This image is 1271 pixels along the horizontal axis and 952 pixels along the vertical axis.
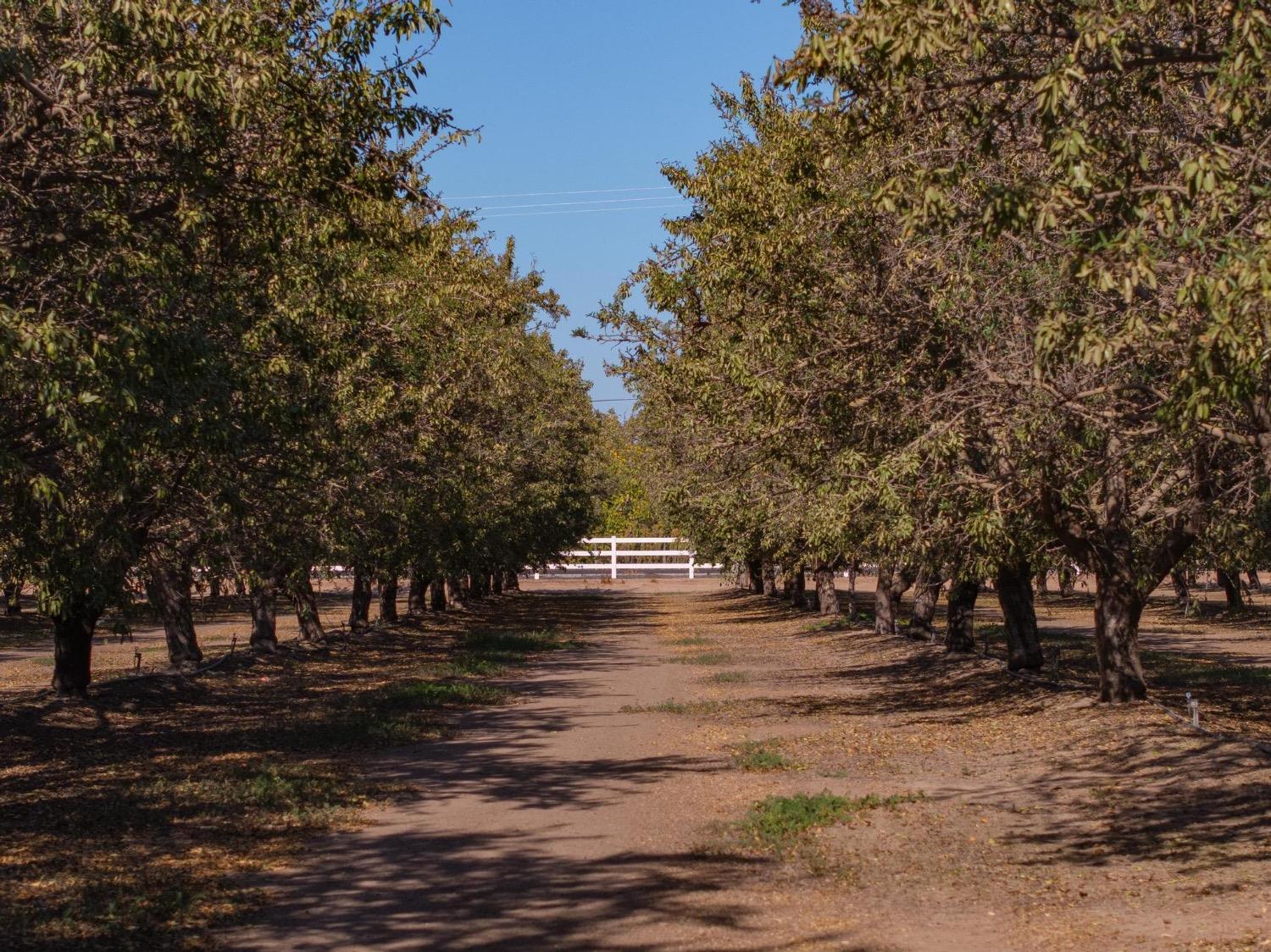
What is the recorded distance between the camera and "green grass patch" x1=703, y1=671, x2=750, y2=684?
2581cm

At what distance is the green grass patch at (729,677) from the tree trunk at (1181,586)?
7.64 m

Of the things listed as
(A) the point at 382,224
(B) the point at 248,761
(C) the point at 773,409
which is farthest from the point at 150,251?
(C) the point at 773,409

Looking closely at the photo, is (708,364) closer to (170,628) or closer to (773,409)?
(773,409)

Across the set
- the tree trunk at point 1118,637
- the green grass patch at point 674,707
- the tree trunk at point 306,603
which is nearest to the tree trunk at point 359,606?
the tree trunk at point 306,603

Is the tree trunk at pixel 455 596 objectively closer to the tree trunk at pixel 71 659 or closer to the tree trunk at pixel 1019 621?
the tree trunk at pixel 71 659

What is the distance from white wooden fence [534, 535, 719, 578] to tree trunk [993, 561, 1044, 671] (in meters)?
69.7

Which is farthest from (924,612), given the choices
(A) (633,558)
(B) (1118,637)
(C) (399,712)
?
(A) (633,558)

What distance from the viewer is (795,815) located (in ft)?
37.7

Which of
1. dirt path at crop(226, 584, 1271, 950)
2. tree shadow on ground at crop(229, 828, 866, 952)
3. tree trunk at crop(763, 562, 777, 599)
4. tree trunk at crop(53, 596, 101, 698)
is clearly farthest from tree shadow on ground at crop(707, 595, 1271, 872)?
tree trunk at crop(763, 562, 777, 599)

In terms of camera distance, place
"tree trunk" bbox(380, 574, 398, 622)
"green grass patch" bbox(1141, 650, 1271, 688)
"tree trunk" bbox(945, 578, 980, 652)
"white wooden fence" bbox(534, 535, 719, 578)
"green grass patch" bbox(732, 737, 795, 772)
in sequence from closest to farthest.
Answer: "green grass patch" bbox(732, 737, 795, 772)
"green grass patch" bbox(1141, 650, 1271, 688)
"tree trunk" bbox(945, 578, 980, 652)
"tree trunk" bbox(380, 574, 398, 622)
"white wooden fence" bbox(534, 535, 719, 578)

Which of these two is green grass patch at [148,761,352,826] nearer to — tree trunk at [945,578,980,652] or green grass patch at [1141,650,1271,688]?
tree trunk at [945,578,980,652]

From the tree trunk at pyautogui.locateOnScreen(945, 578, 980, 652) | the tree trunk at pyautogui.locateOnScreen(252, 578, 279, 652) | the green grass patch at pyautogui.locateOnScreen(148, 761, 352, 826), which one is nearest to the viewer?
the green grass patch at pyautogui.locateOnScreen(148, 761, 352, 826)

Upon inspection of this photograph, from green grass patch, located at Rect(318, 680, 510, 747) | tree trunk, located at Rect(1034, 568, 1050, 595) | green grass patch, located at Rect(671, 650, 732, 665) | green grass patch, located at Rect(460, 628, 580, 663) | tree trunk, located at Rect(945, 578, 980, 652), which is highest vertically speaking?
tree trunk, located at Rect(1034, 568, 1050, 595)

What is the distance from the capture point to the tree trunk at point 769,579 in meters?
59.9
